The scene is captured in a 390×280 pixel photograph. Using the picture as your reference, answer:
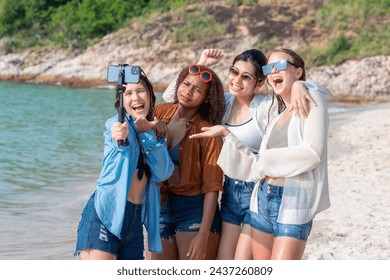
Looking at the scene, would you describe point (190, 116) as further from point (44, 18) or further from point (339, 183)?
point (44, 18)

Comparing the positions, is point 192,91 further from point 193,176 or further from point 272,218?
point 272,218

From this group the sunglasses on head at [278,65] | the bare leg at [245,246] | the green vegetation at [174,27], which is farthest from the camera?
the green vegetation at [174,27]

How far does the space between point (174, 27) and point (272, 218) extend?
39.4 meters

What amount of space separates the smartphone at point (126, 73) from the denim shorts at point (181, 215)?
0.94m

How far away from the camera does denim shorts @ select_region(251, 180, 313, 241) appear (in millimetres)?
4254

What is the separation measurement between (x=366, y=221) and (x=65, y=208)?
4403mm

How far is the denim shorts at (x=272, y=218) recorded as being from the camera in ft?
14.0

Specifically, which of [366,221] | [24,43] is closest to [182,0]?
[24,43]

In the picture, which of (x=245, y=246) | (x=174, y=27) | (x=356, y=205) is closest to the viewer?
(x=245, y=246)

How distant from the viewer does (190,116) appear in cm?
489

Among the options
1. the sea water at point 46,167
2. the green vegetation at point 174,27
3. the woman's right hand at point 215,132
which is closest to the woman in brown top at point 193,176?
the woman's right hand at point 215,132

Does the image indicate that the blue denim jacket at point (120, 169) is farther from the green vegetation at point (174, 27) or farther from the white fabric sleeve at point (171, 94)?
the green vegetation at point (174, 27)

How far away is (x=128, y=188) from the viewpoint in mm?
4168

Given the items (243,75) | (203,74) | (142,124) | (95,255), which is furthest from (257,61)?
(95,255)
